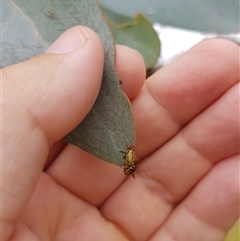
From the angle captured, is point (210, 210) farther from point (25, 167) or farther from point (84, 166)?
point (25, 167)

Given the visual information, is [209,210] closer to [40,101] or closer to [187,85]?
[187,85]

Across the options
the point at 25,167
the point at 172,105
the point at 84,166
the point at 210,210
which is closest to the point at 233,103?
the point at 172,105

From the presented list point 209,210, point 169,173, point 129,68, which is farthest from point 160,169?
point 129,68

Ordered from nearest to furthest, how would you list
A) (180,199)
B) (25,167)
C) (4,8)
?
(25,167)
(4,8)
(180,199)

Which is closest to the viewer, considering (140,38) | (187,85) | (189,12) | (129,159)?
(129,159)

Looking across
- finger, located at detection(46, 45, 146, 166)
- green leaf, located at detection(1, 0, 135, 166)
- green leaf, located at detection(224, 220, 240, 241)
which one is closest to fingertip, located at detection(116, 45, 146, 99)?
finger, located at detection(46, 45, 146, 166)

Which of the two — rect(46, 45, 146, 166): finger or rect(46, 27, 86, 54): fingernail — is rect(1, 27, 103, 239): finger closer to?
rect(46, 27, 86, 54): fingernail
